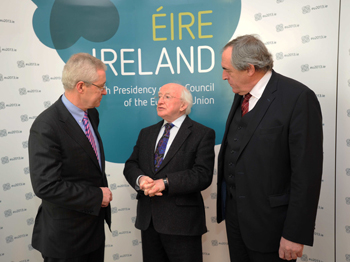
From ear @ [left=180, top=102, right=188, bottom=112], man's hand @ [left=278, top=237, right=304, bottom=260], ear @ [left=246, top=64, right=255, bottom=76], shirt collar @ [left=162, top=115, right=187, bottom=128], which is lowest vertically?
man's hand @ [left=278, top=237, right=304, bottom=260]

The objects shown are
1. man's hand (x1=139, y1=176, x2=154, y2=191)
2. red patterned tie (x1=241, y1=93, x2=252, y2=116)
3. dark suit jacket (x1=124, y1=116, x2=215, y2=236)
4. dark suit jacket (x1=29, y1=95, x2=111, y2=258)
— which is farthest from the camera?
dark suit jacket (x1=124, y1=116, x2=215, y2=236)

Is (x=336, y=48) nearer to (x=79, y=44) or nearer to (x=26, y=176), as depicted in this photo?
(x=79, y=44)

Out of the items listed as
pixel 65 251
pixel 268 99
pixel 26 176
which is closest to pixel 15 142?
pixel 26 176

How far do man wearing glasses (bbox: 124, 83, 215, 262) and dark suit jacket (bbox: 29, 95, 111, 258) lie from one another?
0.44 metres

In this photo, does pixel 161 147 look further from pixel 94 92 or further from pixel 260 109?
pixel 260 109

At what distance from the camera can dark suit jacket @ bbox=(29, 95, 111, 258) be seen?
1808 mm

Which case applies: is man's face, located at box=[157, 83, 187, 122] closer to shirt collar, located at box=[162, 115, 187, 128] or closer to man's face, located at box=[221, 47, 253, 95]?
shirt collar, located at box=[162, 115, 187, 128]

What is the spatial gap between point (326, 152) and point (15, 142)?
10.9 ft

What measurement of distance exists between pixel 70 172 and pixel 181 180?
816mm

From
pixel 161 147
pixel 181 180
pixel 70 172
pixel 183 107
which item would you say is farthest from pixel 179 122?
pixel 70 172

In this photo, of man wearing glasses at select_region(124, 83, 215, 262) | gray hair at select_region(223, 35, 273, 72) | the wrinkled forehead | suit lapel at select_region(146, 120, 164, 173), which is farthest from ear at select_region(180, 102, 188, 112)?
gray hair at select_region(223, 35, 273, 72)

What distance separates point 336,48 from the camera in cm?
278

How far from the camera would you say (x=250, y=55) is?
1898 mm

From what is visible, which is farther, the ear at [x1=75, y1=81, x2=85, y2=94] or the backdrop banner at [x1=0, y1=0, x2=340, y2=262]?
the backdrop banner at [x1=0, y1=0, x2=340, y2=262]
